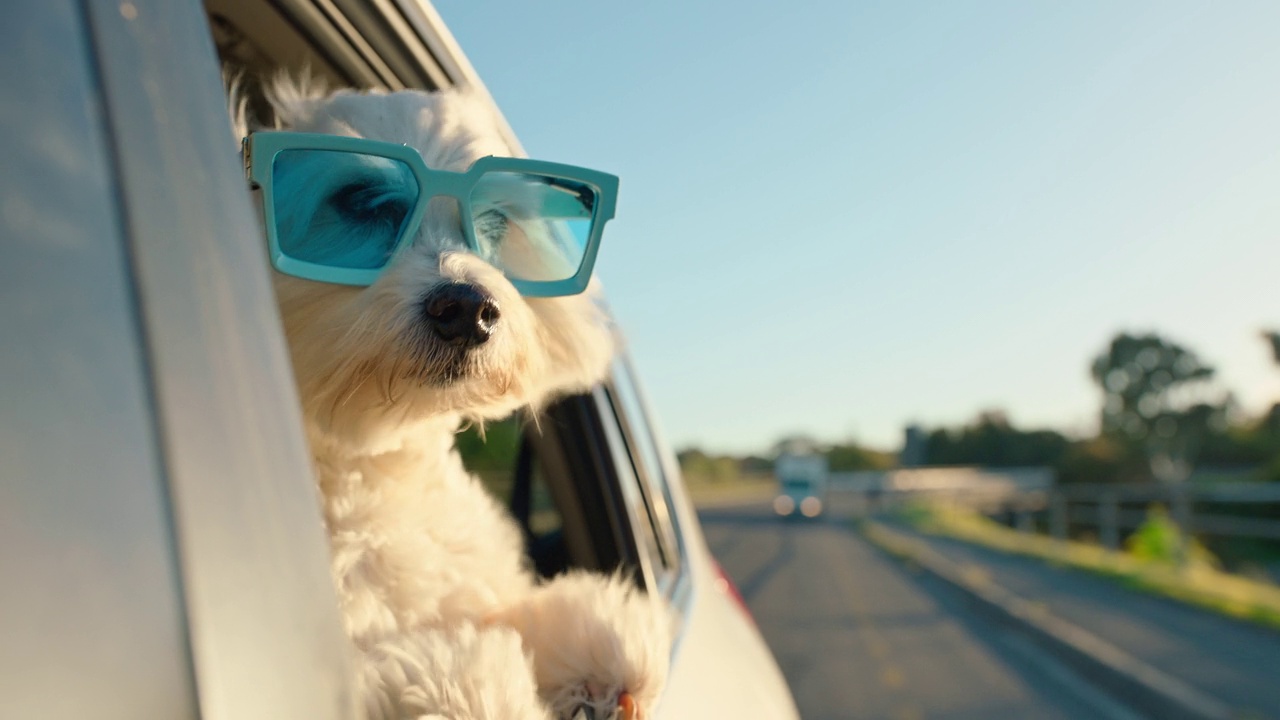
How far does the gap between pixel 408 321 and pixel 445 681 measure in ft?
1.91

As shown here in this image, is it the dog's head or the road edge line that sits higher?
the dog's head

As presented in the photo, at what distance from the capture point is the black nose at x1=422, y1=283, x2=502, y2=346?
1.62 meters

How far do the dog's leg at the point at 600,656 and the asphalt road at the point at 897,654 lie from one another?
6789 mm

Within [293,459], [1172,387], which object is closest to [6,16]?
[293,459]

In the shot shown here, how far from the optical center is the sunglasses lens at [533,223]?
182 centimetres

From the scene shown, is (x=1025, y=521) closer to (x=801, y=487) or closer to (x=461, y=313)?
(x=461, y=313)

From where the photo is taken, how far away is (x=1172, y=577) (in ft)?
42.1

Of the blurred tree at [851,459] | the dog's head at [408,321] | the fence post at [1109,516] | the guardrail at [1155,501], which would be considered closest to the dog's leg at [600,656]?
the dog's head at [408,321]

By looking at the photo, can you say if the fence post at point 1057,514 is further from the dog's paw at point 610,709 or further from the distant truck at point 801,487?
the distant truck at point 801,487

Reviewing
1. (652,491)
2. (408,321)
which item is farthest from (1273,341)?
(408,321)

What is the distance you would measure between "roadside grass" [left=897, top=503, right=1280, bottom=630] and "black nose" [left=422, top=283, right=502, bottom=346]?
34.2 feet

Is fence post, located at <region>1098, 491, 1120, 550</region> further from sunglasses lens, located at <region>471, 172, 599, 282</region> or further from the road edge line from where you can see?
sunglasses lens, located at <region>471, 172, 599, 282</region>

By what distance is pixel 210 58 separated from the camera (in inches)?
39.2

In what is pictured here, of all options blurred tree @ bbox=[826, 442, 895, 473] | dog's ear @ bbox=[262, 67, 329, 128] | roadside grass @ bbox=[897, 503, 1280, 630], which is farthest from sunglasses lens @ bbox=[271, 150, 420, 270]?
blurred tree @ bbox=[826, 442, 895, 473]
